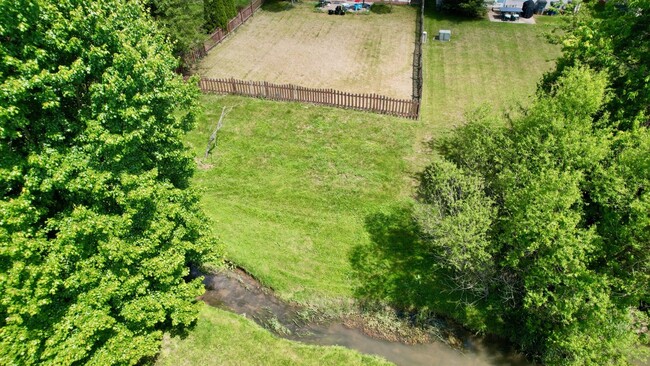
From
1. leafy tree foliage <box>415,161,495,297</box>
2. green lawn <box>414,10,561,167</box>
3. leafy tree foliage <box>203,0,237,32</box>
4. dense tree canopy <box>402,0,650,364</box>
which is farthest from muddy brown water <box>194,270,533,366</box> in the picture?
leafy tree foliage <box>203,0,237,32</box>

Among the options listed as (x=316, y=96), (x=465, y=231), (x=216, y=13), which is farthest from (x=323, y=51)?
(x=465, y=231)

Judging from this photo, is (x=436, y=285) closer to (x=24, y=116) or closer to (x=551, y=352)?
(x=551, y=352)

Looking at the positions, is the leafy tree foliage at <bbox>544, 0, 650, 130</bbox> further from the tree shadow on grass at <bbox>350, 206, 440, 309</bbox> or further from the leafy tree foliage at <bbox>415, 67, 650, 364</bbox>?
the tree shadow on grass at <bbox>350, 206, 440, 309</bbox>

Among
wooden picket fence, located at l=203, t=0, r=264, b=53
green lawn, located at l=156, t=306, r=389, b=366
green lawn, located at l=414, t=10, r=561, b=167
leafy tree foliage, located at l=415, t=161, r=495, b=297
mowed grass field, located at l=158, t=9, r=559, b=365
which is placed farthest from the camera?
wooden picket fence, located at l=203, t=0, r=264, b=53

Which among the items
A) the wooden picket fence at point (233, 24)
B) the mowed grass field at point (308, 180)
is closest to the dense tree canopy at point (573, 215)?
the mowed grass field at point (308, 180)

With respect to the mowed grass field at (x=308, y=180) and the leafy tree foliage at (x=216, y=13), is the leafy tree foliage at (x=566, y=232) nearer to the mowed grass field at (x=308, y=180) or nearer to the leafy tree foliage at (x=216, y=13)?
the mowed grass field at (x=308, y=180)

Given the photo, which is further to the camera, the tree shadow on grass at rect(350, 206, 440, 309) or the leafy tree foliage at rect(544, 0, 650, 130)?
the tree shadow on grass at rect(350, 206, 440, 309)
